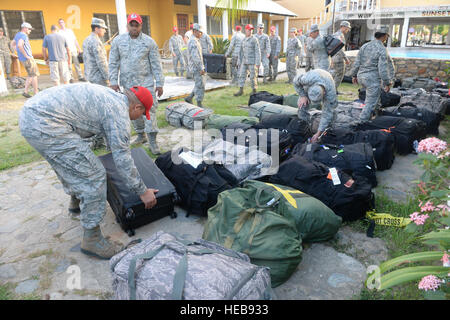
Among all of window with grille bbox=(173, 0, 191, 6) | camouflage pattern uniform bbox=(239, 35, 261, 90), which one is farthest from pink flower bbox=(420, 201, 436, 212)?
window with grille bbox=(173, 0, 191, 6)

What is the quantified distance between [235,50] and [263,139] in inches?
317

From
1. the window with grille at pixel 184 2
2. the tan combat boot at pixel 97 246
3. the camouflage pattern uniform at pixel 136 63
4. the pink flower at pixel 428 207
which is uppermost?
the window with grille at pixel 184 2

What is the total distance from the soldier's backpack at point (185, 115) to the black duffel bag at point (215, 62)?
5.87m

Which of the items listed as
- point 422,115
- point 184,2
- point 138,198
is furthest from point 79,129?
point 184,2

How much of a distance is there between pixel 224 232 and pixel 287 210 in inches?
21.5

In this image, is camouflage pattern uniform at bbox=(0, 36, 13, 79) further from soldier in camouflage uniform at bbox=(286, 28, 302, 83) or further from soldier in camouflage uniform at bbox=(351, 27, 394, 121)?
soldier in camouflage uniform at bbox=(351, 27, 394, 121)

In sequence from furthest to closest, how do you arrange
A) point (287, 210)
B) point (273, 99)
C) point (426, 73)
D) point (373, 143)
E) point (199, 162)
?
1. point (426, 73)
2. point (273, 99)
3. point (373, 143)
4. point (199, 162)
5. point (287, 210)

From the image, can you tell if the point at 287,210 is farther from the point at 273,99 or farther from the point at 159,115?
the point at 159,115

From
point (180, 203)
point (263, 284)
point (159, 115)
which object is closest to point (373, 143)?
point (180, 203)

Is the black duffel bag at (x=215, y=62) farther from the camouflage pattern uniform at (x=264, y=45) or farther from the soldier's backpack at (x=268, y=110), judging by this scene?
the soldier's backpack at (x=268, y=110)

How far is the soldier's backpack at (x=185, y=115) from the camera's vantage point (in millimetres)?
5754

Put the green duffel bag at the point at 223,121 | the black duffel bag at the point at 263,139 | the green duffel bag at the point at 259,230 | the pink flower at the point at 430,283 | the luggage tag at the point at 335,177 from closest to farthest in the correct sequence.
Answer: the pink flower at the point at 430,283 < the green duffel bag at the point at 259,230 < the luggage tag at the point at 335,177 < the black duffel bag at the point at 263,139 < the green duffel bag at the point at 223,121

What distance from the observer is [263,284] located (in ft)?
5.73

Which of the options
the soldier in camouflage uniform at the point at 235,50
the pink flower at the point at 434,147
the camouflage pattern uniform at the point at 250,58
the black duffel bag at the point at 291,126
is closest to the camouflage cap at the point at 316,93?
the black duffel bag at the point at 291,126
